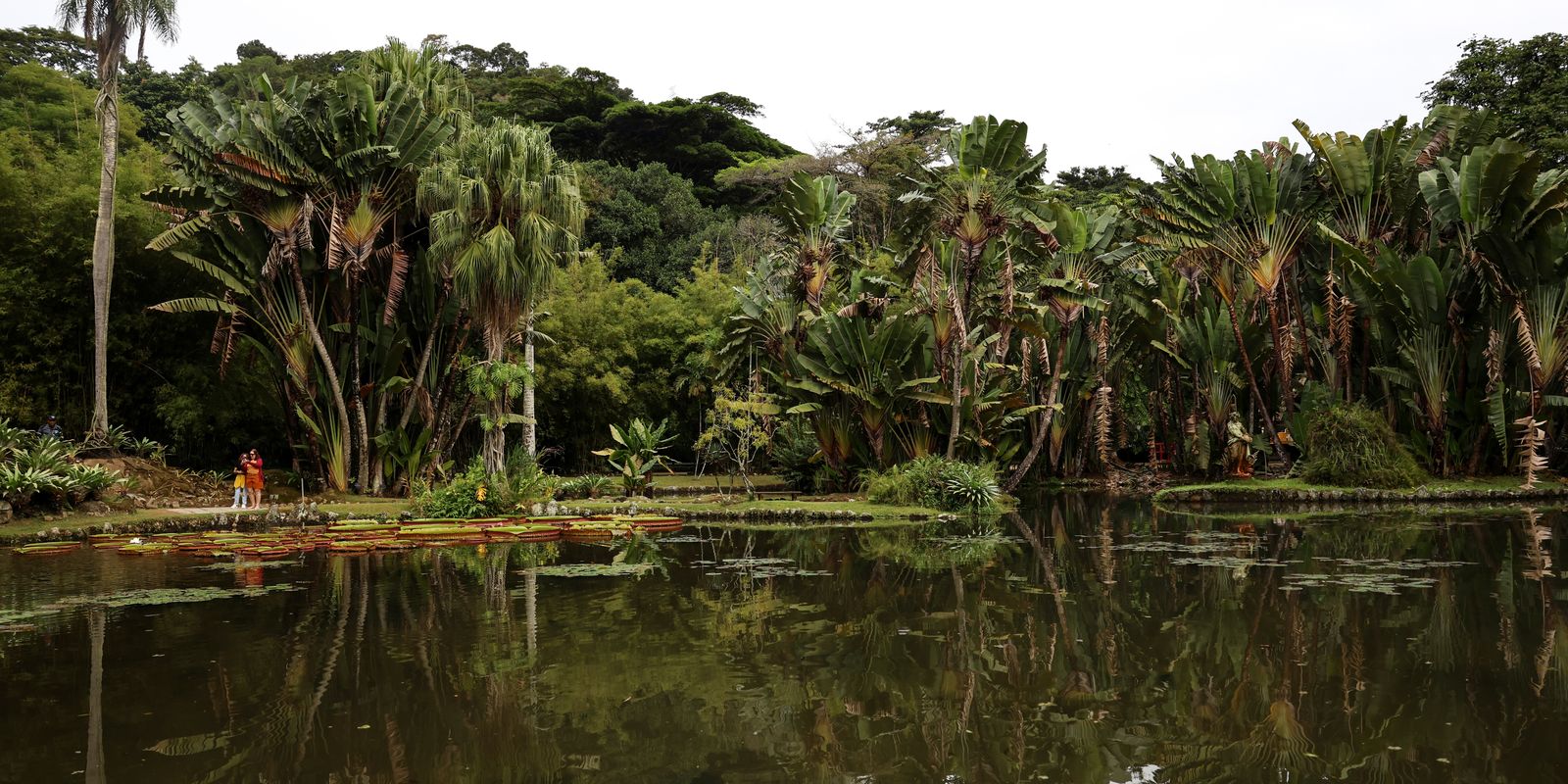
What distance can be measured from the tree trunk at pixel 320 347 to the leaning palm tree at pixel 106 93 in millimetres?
3378

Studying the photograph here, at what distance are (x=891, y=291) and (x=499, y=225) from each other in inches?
373

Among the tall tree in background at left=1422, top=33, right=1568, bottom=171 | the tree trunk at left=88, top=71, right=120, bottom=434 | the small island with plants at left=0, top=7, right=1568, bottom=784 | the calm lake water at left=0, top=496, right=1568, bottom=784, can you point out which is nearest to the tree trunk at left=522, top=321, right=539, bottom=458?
the small island with plants at left=0, top=7, right=1568, bottom=784

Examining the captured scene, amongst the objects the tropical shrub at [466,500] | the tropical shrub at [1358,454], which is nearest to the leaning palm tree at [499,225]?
the tropical shrub at [466,500]

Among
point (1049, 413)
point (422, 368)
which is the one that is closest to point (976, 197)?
point (1049, 413)

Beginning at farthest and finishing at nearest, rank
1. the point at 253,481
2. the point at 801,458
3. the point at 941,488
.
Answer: the point at 801,458 < the point at 253,481 < the point at 941,488

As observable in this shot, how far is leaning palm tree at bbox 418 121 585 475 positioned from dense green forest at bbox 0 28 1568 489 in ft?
0.35

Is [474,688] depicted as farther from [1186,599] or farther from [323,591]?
[1186,599]

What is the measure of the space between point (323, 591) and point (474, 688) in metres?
4.49

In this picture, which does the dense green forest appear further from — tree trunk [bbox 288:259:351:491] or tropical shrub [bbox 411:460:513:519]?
tropical shrub [bbox 411:460:513:519]

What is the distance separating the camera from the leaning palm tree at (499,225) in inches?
747

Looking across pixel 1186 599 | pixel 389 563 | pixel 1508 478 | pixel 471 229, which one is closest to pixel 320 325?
pixel 471 229

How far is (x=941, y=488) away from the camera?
1803cm

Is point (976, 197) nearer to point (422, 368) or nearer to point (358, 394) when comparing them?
point (422, 368)

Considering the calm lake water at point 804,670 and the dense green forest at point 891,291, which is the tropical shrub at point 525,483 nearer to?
the dense green forest at point 891,291
